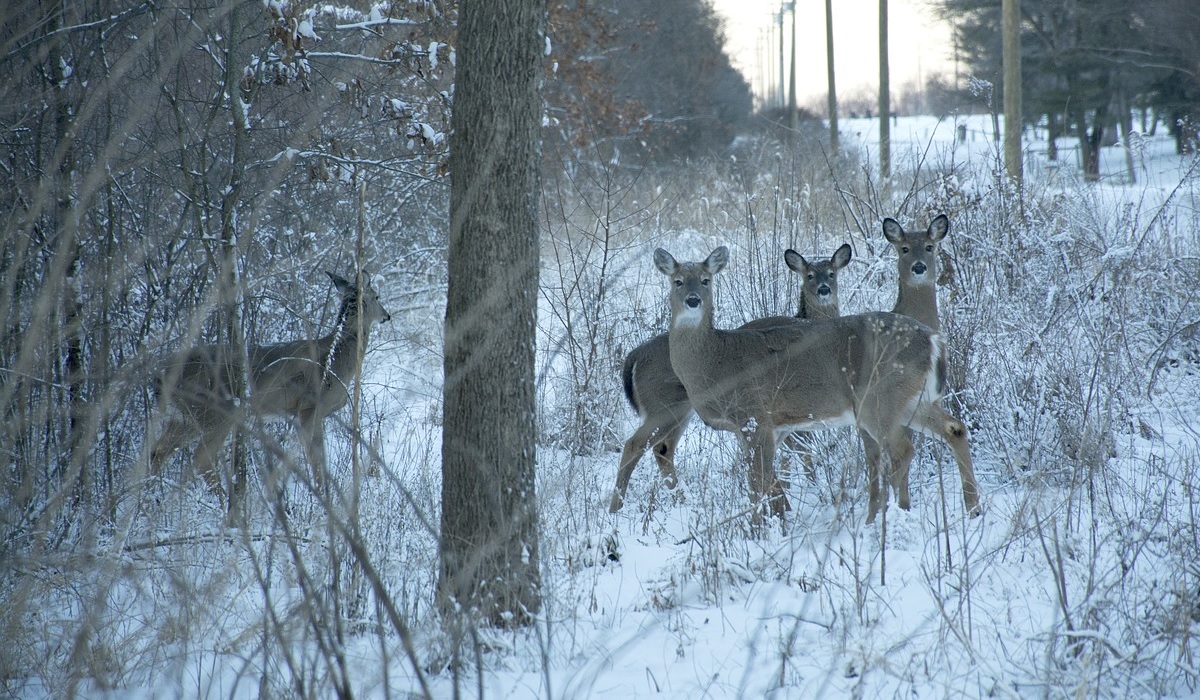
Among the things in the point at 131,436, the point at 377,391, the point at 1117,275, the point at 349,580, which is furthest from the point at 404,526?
the point at 1117,275

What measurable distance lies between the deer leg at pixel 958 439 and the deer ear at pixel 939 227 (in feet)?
6.17

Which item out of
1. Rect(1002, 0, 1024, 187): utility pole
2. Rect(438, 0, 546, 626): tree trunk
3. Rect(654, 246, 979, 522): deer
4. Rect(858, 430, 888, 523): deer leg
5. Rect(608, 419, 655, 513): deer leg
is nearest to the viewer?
Rect(438, 0, 546, 626): tree trunk

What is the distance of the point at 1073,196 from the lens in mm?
9867

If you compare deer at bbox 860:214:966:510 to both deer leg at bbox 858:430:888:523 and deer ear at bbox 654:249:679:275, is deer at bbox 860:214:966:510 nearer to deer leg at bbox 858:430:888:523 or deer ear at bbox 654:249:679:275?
deer leg at bbox 858:430:888:523

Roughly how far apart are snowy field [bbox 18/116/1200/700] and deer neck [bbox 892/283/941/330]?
240mm

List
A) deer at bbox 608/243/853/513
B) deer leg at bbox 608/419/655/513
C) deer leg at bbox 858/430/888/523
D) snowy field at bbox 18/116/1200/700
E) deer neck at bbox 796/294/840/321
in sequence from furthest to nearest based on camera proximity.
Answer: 1. deer neck at bbox 796/294/840/321
2. deer at bbox 608/243/853/513
3. deer leg at bbox 608/419/655/513
4. deer leg at bbox 858/430/888/523
5. snowy field at bbox 18/116/1200/700

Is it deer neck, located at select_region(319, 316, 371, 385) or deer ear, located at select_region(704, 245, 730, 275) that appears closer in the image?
deer ear, located at select_region(704, 245, 730, 275)

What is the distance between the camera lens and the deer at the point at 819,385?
5785 millimetres

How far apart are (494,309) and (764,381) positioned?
8.74 feet

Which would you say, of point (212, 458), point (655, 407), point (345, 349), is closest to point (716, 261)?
point (655, 407)

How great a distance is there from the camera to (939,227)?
7453 mm

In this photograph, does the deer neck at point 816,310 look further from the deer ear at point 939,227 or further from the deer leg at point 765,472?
the deer leg at point 765,472

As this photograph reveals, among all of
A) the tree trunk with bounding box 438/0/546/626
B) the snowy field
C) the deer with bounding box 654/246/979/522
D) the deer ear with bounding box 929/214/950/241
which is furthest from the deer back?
the tree trunk with bounding box 438/0/546/626

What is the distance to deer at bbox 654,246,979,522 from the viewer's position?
19.0ft
